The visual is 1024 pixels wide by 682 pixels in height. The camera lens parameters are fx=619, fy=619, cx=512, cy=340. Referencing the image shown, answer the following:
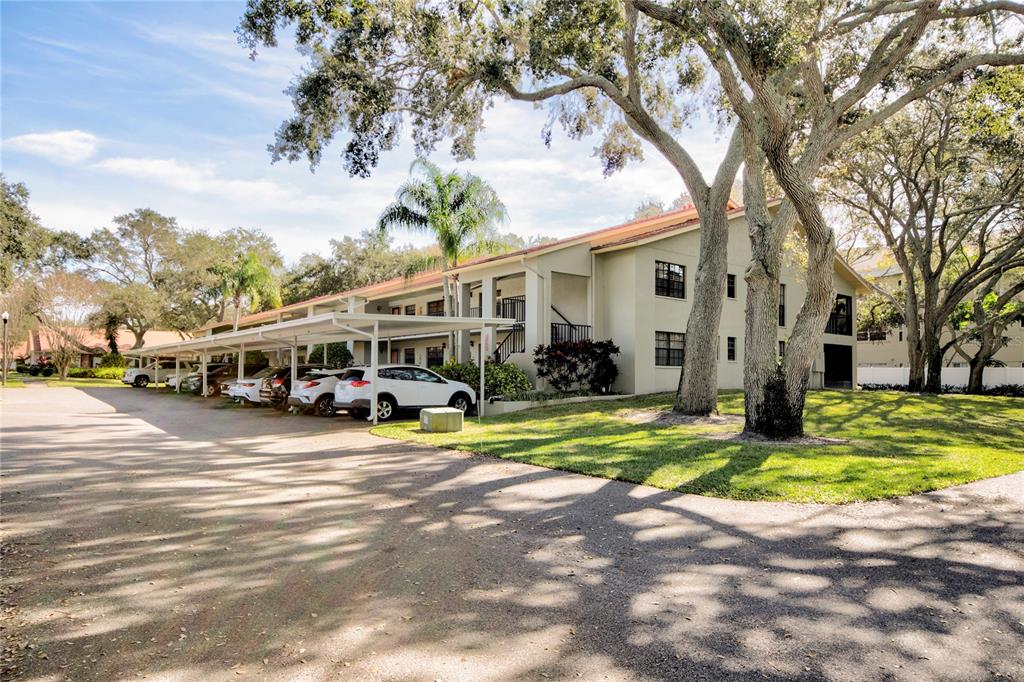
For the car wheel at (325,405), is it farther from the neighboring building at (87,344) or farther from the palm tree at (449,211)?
the neighboring building at (87,344)

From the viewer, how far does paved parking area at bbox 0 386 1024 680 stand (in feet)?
10.8

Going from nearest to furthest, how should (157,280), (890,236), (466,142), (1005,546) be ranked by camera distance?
1. (1005,546)
2. (466,142)
3. (890,236)
4. (157,280)

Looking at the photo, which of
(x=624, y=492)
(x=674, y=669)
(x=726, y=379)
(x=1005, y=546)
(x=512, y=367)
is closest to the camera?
(x=674, y=669)

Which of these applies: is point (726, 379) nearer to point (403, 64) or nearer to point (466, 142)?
point (466, 142)

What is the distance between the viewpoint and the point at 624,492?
7.30 m

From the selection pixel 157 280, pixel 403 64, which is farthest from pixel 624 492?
pixel 157 280

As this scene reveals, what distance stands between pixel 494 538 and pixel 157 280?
167ft

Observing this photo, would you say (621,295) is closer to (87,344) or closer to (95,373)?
(95,373)

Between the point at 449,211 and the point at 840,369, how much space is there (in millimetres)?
19178

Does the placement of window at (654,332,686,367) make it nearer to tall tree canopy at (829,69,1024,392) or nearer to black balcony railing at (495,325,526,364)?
black balcony railing at (495,325,526,364)

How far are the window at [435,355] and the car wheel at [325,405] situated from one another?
10.7 m

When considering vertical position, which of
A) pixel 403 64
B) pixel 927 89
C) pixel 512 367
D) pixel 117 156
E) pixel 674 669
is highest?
pixel 403 64

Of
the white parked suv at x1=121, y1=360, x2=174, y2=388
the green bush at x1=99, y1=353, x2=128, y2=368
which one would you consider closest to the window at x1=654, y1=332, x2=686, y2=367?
the white parked suv at x1=121, y1=360, x2=174, y2=388

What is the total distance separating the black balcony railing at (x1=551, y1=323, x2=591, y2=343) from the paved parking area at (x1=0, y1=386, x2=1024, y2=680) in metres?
13.0
